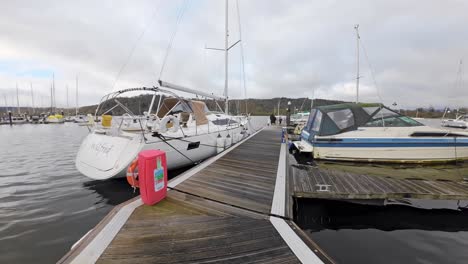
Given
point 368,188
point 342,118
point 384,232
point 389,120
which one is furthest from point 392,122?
point 384,232

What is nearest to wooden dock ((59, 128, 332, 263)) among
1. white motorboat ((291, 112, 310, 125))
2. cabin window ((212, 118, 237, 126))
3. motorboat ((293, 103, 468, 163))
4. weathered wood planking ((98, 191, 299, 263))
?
weathered wood planking ((98, 191, 299, 263))

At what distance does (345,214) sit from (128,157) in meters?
5.94

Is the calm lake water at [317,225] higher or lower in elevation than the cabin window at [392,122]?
lower

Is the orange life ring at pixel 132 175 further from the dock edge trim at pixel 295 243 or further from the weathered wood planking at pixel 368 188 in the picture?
the weathered wood planking at pixel 368 188

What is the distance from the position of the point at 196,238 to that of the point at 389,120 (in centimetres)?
966

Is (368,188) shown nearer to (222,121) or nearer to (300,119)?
(222,121)

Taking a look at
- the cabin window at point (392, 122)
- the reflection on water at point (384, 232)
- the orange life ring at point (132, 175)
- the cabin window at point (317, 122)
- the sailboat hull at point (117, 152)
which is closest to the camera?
the reflection on water at point (384, 232)

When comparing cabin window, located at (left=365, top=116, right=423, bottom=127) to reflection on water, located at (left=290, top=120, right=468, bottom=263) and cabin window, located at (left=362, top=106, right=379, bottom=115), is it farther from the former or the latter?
reflection on water, located at (left=290, top=120, right=468, bottom=263)

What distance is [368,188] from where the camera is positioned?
4980 mm

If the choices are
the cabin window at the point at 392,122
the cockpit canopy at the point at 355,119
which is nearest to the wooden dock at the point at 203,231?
the cockpit canopy at the point at 355,119

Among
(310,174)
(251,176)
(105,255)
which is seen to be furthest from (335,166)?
(105,255)

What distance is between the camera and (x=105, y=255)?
2.33 meters

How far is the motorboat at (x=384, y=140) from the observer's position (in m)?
8.41

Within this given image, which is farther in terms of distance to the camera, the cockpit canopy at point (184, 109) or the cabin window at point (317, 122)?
the cabin window at point (317, 122)
